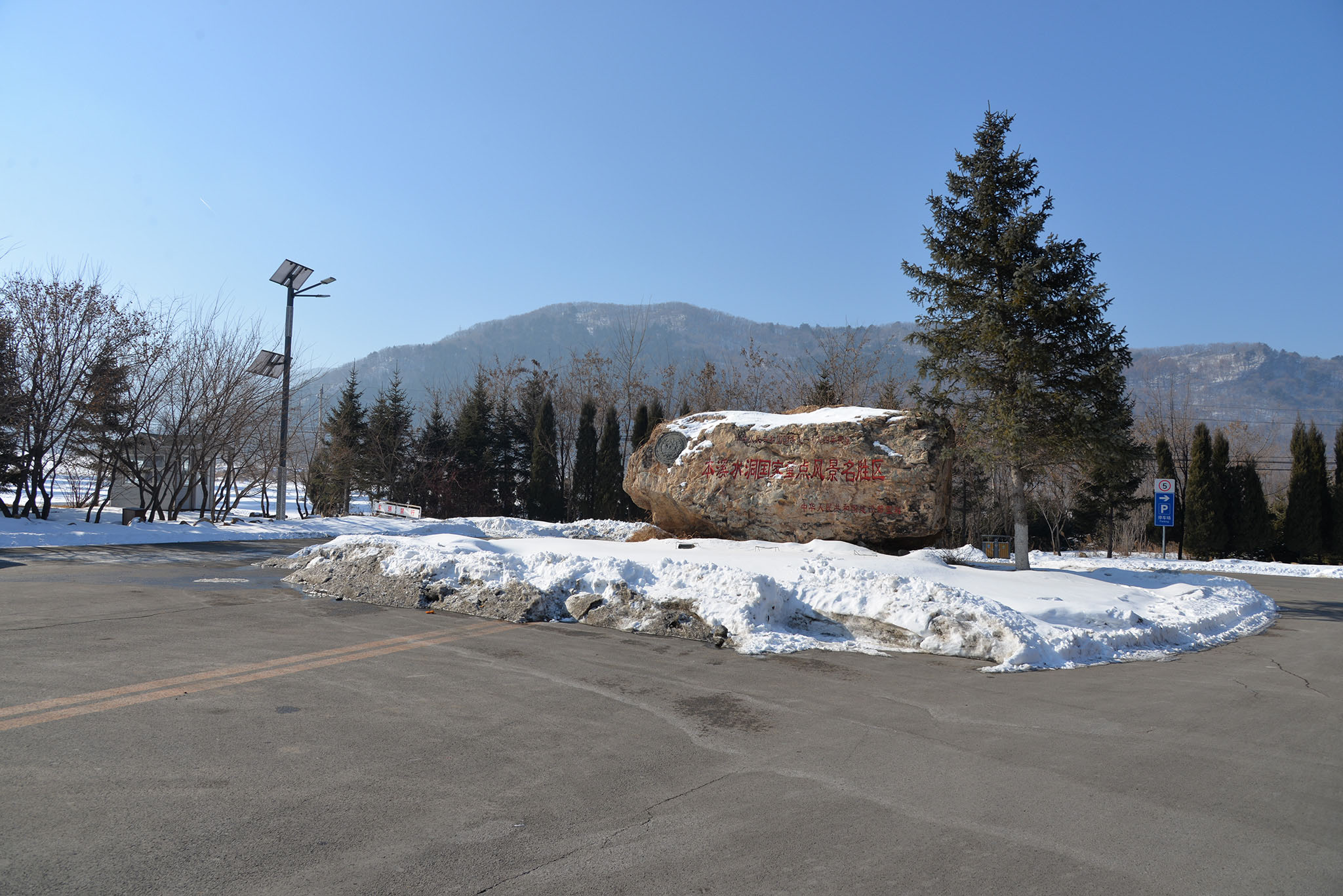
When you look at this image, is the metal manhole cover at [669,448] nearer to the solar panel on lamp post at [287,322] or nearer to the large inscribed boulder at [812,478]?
the large inscribed boulder at [812,478]

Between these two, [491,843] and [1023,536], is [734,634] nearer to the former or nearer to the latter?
[491,843]

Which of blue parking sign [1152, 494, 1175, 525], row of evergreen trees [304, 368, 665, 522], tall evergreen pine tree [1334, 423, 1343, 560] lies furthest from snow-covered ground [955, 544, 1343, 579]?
row of evergreen trees [304, 368, 665, 522]

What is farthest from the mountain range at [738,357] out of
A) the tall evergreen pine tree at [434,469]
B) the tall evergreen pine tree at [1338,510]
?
the tall evergreen pine tree at [434,469]

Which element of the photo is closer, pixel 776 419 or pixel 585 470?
pixel 776 419

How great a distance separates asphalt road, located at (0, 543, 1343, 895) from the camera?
3086mm

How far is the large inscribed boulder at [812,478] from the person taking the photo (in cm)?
1278

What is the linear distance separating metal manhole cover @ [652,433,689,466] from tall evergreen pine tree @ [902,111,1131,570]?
15.4ft

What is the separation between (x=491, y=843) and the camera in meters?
3.24

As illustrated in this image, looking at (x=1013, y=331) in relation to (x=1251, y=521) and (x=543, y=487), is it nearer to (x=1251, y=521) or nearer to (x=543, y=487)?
(x=1251, y=521)

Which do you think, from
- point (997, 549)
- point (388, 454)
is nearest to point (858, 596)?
point (997, 549)

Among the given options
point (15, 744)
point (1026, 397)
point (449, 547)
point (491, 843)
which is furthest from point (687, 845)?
point (1026, 397)

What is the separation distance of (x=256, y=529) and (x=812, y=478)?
15.8m

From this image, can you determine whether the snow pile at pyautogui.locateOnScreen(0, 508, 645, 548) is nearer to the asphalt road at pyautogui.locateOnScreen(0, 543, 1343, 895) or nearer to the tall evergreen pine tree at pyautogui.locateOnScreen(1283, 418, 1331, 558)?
the asphalt road at pyautogui.locateOnScreen(0, 543, 1343, 895)

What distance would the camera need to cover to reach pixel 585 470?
112ft
